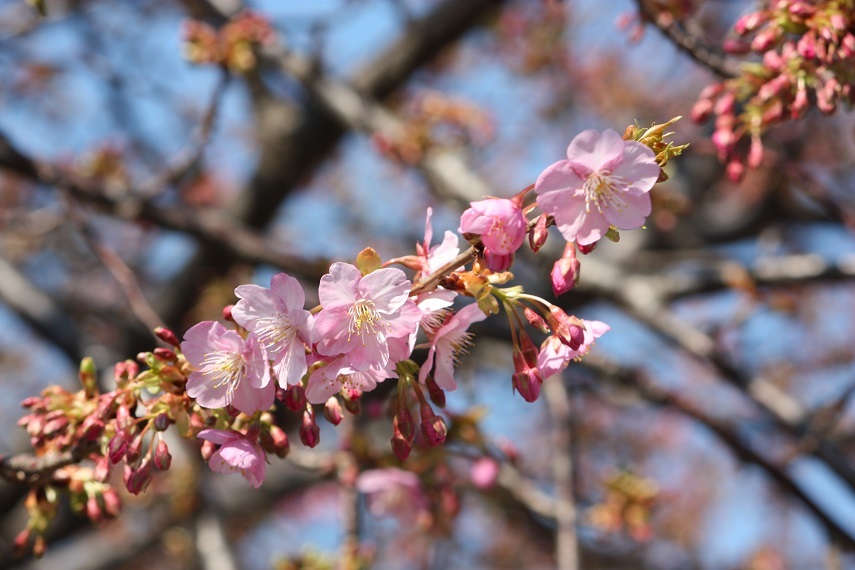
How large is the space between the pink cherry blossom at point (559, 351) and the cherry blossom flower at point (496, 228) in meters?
0.20

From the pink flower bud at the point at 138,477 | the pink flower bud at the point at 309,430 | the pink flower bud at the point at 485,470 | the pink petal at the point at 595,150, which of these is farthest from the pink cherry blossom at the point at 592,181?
the pink flower bud at the point at 485,470

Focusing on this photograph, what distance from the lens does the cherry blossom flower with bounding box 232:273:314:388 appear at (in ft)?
3.47

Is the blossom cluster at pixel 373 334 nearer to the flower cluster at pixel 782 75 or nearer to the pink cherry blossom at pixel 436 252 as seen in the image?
the pink cherry blossom at pixel 436 252

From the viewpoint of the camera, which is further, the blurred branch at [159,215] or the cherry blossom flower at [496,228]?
the blurred branch at [159,215]

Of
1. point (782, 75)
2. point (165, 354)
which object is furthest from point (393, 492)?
point (782, 75)

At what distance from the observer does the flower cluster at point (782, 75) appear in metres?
1.51

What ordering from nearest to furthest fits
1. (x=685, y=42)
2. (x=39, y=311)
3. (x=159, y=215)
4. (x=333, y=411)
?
(x=333, y=411), (x=685, y=42), (x=159, y=215), (x=39, y=311)

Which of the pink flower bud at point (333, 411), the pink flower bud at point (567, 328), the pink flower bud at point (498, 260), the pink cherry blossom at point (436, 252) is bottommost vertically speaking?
the pink flower bud at point (333, 411)

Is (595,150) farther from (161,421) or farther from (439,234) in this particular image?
(439,234)

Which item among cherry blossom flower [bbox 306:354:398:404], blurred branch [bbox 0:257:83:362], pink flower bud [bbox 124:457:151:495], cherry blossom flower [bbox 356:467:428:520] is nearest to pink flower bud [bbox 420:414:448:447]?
cherry blossom flower [bbox 306:354:398:404]

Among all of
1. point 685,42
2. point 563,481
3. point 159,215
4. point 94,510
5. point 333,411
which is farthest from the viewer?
point 159,215

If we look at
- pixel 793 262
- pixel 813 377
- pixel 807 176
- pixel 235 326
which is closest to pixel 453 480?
pixel 235 326

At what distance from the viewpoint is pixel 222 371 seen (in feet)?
3.68

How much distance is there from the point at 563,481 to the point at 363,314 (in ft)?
6.64
